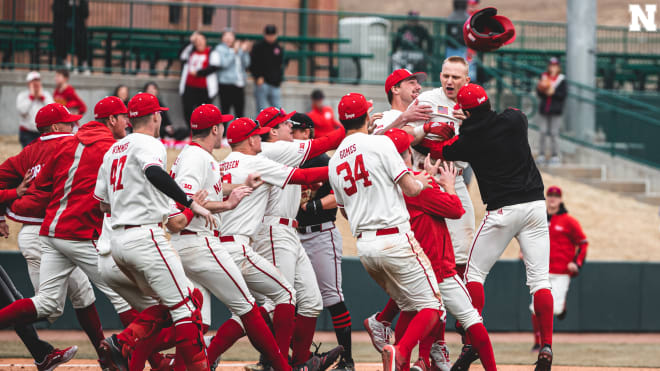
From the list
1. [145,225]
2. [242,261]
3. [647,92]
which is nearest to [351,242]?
[242,261]

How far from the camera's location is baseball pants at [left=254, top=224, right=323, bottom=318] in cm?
795

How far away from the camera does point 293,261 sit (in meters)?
7.95

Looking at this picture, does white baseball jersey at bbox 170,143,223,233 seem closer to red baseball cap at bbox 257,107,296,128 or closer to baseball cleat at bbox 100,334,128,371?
red baseball cap at bbox 257,107,296,128

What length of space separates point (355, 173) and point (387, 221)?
0.44 m

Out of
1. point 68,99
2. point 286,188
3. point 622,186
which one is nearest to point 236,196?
point 286,188

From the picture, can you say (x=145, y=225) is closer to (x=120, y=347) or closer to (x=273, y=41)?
(x=120, y=347)

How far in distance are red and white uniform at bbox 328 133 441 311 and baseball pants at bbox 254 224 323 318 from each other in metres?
1.09

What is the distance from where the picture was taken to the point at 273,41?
16.4 metres

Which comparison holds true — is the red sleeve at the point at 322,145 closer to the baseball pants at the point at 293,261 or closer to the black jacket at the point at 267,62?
the baseball pants at the point at 293,261

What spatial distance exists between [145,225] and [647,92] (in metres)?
17.5

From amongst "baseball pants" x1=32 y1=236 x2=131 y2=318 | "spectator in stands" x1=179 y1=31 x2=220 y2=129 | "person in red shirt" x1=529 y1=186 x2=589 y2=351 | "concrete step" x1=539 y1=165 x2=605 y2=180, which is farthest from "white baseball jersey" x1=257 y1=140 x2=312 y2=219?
"concrete step" x1=539 y1=165 x2=605 y2=180

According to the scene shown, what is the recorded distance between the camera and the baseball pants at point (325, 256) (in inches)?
337

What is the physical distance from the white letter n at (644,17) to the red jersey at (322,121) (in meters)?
13.1

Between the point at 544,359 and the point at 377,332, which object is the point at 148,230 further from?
the point at 544,359
